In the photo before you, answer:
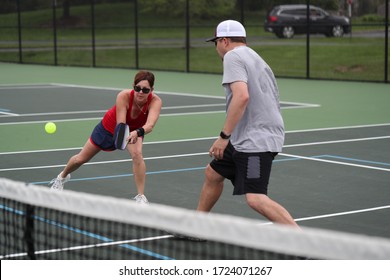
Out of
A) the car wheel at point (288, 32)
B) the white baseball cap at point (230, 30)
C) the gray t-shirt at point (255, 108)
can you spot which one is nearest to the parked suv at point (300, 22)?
the car wheel at point (288, 32)

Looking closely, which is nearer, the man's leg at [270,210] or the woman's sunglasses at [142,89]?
the man's leg at [270,210]

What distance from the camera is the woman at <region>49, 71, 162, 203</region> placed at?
8492mm

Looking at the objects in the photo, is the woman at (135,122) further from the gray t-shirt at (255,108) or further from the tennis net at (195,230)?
the tennis net at (195,230)

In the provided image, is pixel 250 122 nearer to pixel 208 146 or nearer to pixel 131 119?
pixel 131 119

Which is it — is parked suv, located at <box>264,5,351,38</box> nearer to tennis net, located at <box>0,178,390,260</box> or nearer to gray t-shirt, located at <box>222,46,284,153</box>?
gray t-shirt, located at <box>222,46,284,153</box>

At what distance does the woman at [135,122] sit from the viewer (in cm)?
849

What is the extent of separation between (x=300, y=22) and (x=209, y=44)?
7.24 m

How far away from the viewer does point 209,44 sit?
119 ft

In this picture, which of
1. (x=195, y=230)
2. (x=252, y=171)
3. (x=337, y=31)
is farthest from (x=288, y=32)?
(x=195, y=230)

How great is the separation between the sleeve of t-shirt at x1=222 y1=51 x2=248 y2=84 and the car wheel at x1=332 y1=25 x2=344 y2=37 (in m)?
21.1

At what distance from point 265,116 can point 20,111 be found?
1179 centimetres

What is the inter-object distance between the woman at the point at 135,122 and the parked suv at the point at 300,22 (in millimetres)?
18769
